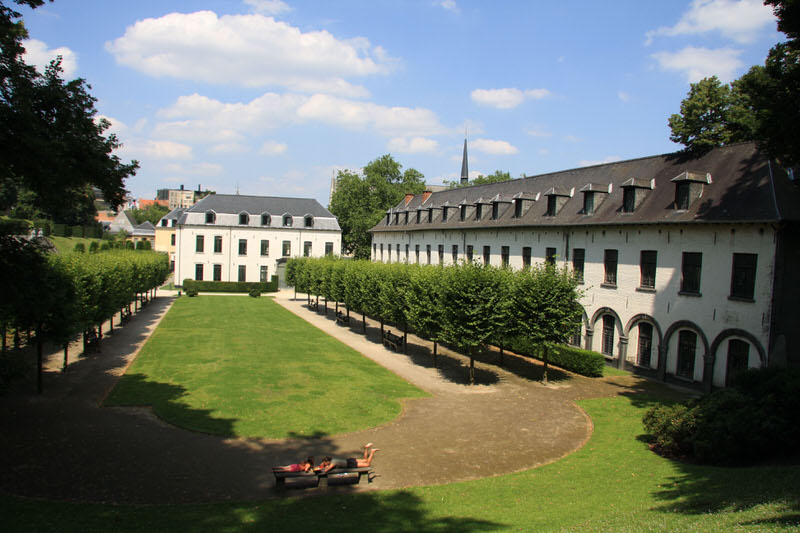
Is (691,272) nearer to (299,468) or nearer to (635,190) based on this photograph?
(635,190)

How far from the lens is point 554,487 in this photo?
1216 centimetres

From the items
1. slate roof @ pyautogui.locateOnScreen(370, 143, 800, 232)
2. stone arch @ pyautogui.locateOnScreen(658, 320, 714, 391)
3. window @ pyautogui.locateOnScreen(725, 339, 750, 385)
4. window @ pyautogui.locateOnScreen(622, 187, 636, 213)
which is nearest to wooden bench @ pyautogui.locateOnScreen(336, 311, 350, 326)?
slate roof @ pyautogui.locateOnScreen(370, 143, 800, 232)

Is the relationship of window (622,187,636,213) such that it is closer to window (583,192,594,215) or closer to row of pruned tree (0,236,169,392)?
window (583,192,594,215)

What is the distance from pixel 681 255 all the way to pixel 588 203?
7.12 meters

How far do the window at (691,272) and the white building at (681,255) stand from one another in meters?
0.05

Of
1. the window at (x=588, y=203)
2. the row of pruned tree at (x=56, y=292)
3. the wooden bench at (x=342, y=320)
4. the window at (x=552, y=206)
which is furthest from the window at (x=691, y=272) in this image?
the row of pruned tree at (x=56, y=292)

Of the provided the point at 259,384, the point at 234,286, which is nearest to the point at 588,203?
the point at 259,384

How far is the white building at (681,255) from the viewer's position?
2008cm

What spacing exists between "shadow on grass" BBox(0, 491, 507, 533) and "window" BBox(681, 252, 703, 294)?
1791 cm

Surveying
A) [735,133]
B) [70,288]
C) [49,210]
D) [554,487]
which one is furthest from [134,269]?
[735,133]

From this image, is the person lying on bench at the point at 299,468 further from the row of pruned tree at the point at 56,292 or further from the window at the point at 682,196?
the window at the point at 682,196

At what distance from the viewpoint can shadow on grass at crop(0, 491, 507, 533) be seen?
966cm

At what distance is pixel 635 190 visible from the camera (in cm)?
2675

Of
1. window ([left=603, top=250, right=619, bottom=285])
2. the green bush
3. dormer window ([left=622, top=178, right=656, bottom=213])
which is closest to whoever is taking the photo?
the green bush
